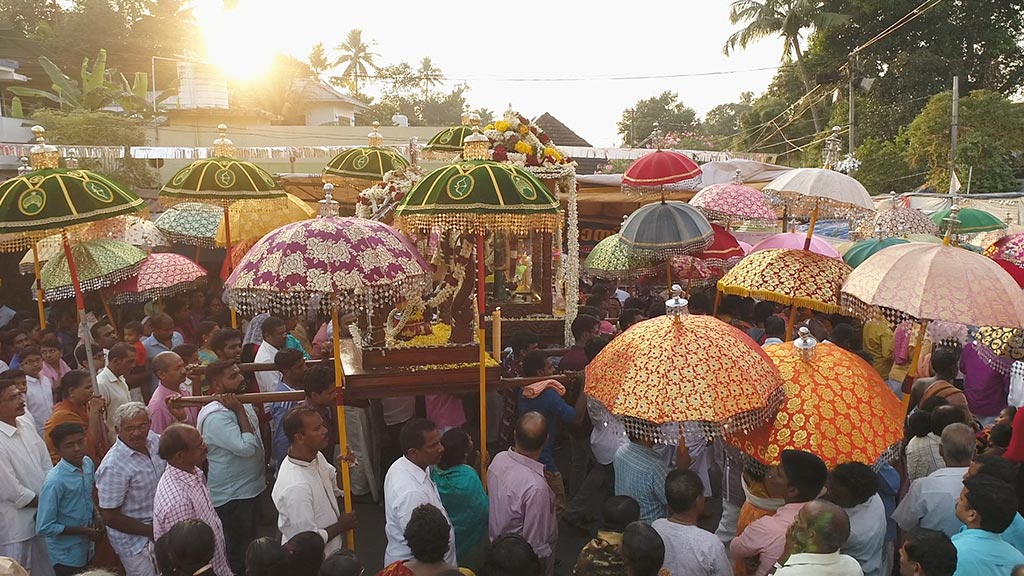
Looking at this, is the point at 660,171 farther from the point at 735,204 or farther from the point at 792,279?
the point at 792,279

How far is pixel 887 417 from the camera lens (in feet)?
13.8

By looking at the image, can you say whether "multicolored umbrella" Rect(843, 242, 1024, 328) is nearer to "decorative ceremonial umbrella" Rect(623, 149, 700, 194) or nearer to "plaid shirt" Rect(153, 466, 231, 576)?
"plaid shirt" Rect(153, 466, 231, 576)

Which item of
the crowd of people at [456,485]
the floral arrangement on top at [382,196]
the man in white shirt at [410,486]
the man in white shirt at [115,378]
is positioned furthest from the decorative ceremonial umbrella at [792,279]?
the man in white shirt at [115,378]

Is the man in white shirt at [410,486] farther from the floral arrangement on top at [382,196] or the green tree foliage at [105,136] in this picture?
the green tree foliage at [105,136]

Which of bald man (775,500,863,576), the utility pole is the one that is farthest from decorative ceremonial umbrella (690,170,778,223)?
the utility pole

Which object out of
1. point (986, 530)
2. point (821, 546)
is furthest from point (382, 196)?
point (986, 530)

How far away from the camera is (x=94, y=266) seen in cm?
793

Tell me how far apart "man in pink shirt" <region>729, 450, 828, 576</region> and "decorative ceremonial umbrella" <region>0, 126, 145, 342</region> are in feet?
15.4

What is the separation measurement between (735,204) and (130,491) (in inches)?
280

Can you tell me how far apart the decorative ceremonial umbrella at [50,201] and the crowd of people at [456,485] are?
1.07 metres

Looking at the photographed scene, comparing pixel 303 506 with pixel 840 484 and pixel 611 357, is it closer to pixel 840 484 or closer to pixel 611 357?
pixel 611 357

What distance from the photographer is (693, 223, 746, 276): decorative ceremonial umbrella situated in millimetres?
9953

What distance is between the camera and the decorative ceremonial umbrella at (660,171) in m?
9.47

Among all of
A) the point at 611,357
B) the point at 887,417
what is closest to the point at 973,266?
the point at 887,417
